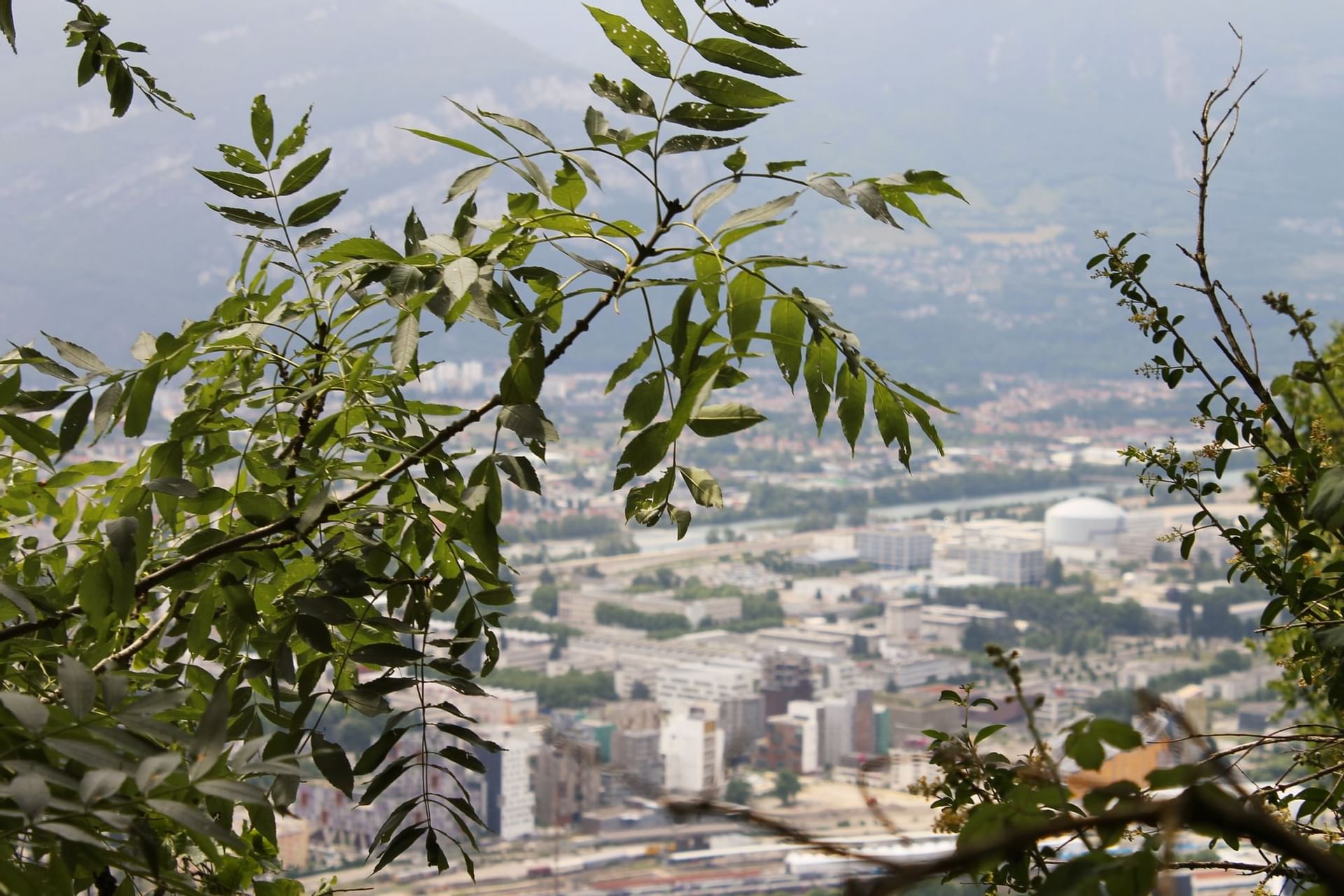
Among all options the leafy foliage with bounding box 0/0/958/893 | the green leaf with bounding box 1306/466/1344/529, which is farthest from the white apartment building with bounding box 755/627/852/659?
the green leaf with bounding box 1306/466/1344/529

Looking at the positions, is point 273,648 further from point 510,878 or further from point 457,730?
point 510,878

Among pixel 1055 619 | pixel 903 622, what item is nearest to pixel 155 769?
pixel 903 622

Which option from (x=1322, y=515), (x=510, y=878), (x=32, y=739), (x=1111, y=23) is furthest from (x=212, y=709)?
(x=1111, y=23)

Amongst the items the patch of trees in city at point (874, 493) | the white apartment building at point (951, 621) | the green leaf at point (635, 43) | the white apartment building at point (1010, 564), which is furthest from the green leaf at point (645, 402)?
the patch of trees in city at point (874, 493)

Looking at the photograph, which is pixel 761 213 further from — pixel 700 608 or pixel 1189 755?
pixel 700 608

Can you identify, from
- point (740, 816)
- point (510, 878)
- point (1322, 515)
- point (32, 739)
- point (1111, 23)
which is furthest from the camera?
point (1111, 23)

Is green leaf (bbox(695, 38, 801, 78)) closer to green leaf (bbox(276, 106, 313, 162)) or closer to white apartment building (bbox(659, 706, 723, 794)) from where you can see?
→ green leaf (bbox(276, 106, 313, 162))
